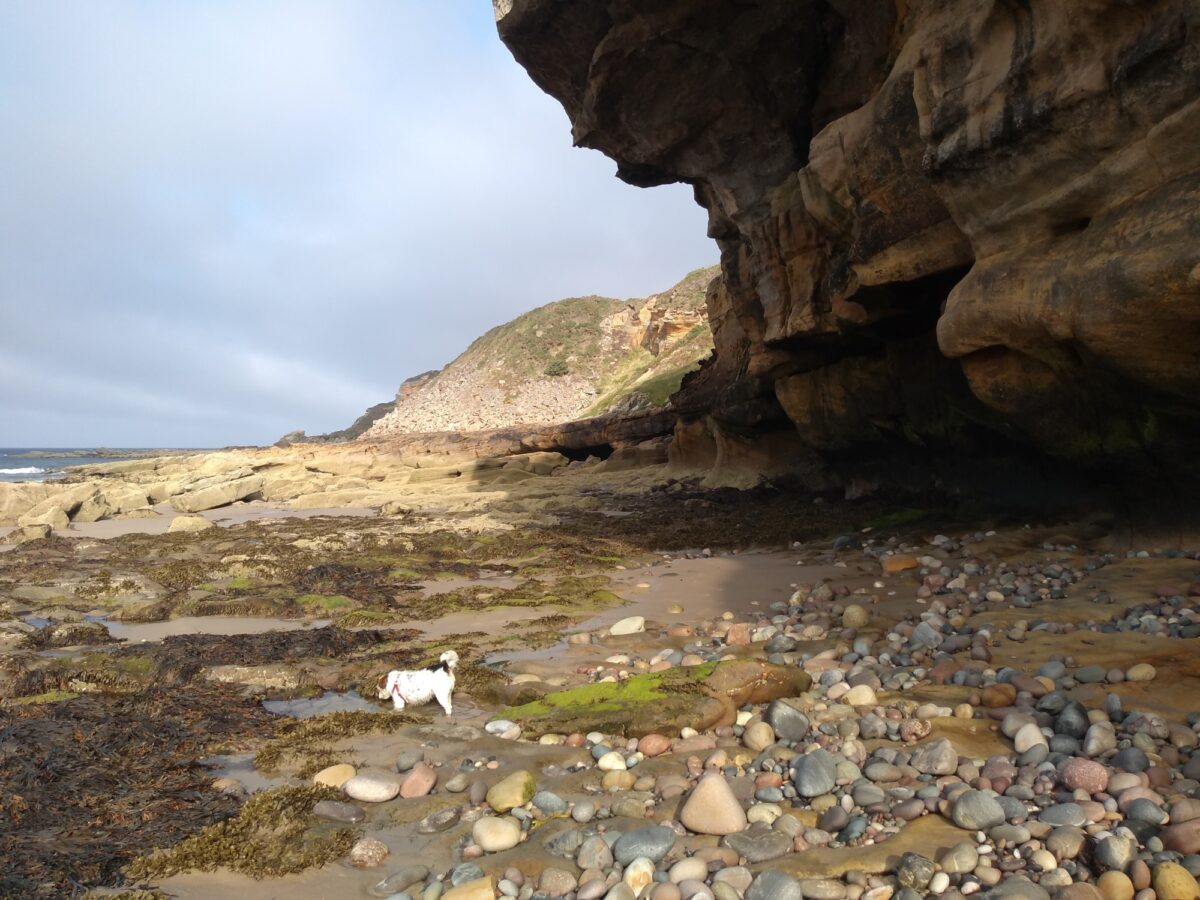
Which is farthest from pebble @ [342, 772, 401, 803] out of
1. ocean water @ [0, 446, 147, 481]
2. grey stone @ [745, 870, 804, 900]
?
ocean water @ [0, 446, 147, 481]

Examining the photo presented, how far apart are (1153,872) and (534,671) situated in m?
4.70

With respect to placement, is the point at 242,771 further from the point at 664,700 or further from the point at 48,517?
the point at 48,517

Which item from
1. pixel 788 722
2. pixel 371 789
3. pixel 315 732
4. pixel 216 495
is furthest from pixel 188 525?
pixel 788 722

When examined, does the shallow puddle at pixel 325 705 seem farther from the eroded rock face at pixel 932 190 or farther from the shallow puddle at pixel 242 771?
the eroded rock face at pixel 932 190

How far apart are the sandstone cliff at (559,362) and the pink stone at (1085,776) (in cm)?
3917

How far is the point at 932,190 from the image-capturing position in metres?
8.95

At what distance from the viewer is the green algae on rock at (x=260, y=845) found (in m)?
A: 3.40

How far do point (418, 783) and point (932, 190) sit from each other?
352 inches

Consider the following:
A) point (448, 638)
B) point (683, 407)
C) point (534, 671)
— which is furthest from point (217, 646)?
point (683, 407)

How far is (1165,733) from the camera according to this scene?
3523 mm

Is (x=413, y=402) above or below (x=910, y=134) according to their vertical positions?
above

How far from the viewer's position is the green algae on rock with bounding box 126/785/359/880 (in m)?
3.40

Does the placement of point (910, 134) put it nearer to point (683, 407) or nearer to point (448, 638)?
point (448, 638)

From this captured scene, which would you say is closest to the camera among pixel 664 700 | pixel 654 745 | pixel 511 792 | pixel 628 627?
pixel 511 792
